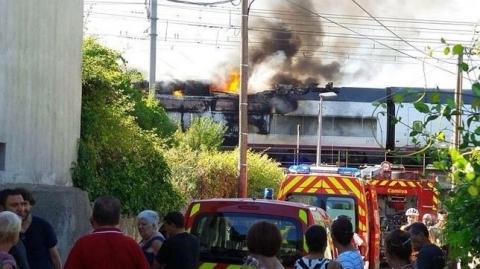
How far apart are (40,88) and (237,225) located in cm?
474

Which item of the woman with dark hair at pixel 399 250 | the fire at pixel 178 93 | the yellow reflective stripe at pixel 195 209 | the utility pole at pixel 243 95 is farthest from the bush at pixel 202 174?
the fire at pixel 178 93

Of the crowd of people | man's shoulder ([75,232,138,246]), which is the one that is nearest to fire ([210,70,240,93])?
the crowd of people

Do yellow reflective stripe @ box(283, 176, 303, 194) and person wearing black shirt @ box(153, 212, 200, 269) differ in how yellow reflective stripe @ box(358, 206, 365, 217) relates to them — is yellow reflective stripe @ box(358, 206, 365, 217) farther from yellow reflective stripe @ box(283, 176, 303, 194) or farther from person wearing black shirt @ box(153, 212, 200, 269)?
person wearing black shirt @ box(153, 212, 200, 269)

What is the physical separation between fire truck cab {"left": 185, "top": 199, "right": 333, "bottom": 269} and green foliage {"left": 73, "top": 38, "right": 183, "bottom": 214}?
519cm

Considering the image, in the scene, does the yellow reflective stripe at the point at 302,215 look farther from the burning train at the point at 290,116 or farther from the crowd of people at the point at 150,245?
the burning train at the point at 290,116

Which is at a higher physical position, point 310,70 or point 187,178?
point 310,70

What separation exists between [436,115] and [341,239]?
8.88 ft

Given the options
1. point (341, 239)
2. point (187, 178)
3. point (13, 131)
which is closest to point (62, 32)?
point (13, 131)

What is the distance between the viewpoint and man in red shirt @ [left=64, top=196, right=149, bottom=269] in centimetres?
653

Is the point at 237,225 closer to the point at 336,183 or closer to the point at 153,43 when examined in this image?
the point at 336,183

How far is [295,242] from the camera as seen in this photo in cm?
907

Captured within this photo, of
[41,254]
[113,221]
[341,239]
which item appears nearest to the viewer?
[113,221]

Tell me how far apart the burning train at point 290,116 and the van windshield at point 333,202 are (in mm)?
34252

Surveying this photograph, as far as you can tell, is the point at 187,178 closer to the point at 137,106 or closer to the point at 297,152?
the point at 137,106
